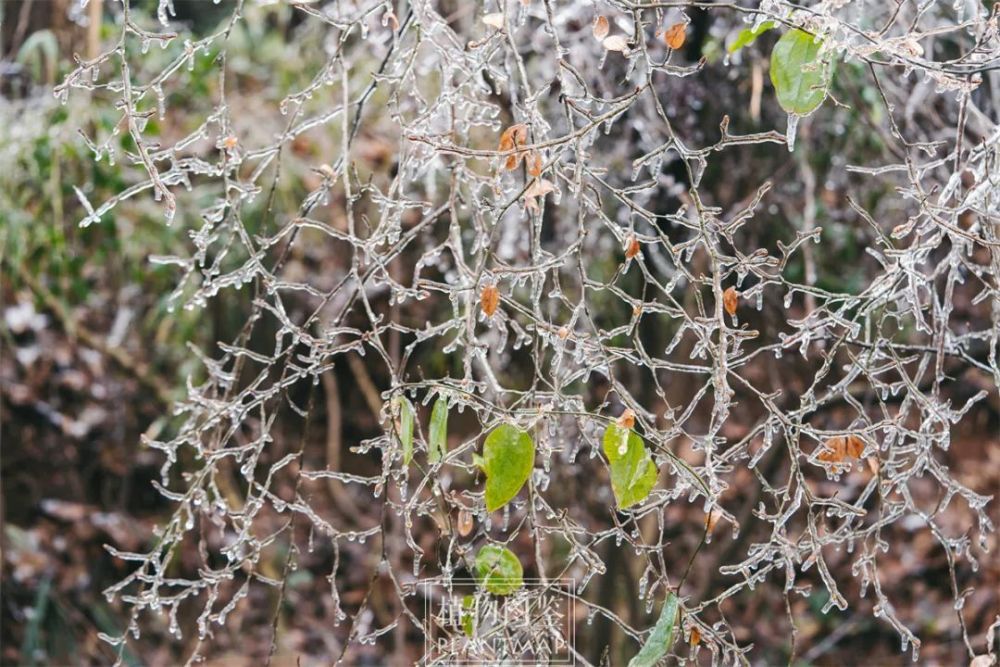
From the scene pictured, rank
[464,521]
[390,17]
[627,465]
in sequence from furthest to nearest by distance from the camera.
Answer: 1. [390,17]
2. [464,521]
3. [627,465]

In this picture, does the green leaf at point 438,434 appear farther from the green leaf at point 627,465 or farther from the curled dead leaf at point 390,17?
the curled dead leaf at point 390,17

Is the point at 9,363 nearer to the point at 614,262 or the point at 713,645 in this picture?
the point at 614,262

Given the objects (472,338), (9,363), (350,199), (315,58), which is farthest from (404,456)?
(9,363)

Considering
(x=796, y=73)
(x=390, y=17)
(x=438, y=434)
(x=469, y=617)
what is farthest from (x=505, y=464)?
(x=390, y=17)

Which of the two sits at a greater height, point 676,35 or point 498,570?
point 676,35

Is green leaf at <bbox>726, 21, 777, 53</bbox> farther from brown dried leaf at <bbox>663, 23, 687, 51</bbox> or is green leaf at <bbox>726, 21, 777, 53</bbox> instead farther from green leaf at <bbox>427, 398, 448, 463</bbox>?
green leaf at <bbox>427, 398, 448, 463</bbox>
